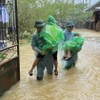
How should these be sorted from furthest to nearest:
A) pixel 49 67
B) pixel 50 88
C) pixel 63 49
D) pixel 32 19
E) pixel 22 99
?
1. pixel 32 19
2. pixel 63 49
3. pixel 49 67
4. pixel 50 88
5. pixel 22 99

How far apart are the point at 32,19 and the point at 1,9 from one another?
25.4 ft

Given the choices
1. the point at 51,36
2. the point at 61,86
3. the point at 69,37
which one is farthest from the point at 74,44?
the point at 61,86

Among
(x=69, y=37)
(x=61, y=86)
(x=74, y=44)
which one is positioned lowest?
(x=61, y=86)

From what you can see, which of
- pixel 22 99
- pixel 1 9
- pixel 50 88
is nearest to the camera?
pixel 22 99

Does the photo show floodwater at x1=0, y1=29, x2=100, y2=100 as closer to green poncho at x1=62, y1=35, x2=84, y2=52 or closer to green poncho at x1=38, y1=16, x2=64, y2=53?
green poncho at x1=62, y1=35, x2=84, y2=52

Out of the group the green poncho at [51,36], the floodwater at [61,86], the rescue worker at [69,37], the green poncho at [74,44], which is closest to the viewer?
the floodwater at [61,86]

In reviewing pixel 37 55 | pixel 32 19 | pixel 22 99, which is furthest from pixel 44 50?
pixel 32 19

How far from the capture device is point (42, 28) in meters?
6.06

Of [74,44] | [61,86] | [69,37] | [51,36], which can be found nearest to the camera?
[61,86]

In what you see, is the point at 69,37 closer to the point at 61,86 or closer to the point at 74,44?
the point at 74,44

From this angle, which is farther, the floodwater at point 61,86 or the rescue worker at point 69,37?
the rescue worker at point 69,37

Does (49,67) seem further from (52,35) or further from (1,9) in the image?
(1,9)

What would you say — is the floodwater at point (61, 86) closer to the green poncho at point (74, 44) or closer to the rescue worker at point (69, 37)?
the rescue worker at point (69, 37)

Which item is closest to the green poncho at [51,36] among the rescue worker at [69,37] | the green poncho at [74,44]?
the green poncho at [74,44]
